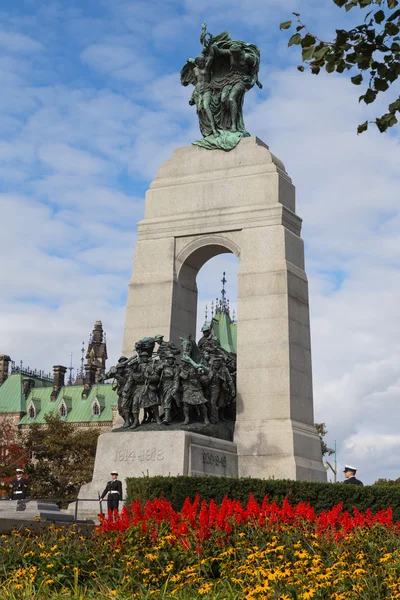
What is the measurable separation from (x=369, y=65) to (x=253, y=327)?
14.3 metres

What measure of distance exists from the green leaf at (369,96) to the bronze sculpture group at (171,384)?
41.6 feet

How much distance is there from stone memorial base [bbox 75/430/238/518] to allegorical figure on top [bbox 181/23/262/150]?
29.7 feet

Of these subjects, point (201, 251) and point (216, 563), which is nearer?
point (216, 563)

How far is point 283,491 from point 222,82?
13.1 meters

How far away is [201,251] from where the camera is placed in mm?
24891

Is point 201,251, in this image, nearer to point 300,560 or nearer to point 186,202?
point 186,202

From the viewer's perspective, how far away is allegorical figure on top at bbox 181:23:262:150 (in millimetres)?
25734

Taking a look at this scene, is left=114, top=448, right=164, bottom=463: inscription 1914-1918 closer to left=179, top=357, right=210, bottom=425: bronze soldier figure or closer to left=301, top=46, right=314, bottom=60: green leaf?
left=179, top=357, right=210, bottom=425: bronze soldier figure

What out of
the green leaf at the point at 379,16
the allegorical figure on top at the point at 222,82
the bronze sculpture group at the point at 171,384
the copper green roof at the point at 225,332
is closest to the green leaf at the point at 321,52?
the green leaf at the point at 379,16

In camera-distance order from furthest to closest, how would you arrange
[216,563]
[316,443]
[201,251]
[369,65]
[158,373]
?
[201,251]
[316,443]
[158,373]
[216,563]
[369,65]

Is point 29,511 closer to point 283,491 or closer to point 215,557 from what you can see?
point 283,491

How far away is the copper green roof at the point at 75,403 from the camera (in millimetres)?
97500

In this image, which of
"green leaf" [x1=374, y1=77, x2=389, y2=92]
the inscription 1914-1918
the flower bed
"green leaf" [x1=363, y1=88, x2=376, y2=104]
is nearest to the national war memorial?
the inscription 1914-1918

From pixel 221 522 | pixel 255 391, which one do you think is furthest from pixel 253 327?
pixel 221 522
